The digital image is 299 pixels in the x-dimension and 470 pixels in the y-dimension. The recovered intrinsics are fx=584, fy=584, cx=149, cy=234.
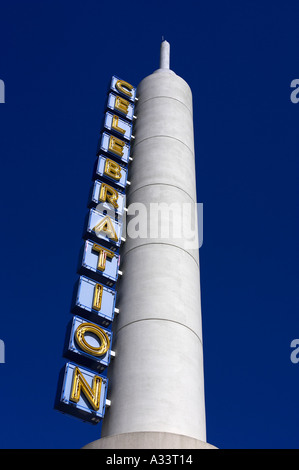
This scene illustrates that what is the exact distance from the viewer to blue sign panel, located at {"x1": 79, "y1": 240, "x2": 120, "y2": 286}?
89.8 feet

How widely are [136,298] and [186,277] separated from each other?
2819mm

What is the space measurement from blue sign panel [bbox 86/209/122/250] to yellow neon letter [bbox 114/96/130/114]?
10066mm

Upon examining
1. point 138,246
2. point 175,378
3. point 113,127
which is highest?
point 113,127

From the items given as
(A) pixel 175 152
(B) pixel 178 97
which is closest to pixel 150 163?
(A) pixel 175 152

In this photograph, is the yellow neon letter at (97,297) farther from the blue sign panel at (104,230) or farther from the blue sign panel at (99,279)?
the blue sign panel at (104,230)

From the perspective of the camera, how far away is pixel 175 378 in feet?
78.4

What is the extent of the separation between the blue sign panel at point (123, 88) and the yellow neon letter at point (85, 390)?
2110 centimetres

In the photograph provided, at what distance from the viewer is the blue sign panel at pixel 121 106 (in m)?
37.3

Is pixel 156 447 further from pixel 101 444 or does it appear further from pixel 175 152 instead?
pixel 175 152

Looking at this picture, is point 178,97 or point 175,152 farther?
point 178,97

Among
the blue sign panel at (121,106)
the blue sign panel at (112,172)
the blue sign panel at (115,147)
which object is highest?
the blue sign panel at (121,106)

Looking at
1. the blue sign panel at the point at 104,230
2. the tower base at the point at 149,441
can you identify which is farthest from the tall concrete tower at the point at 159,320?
the blue sign panel at the point at 104,230

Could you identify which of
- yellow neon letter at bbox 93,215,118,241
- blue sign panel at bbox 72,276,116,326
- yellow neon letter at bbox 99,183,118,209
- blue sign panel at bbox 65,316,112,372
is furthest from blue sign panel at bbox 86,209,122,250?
blue sign panel at bbox 65,316,112,372
